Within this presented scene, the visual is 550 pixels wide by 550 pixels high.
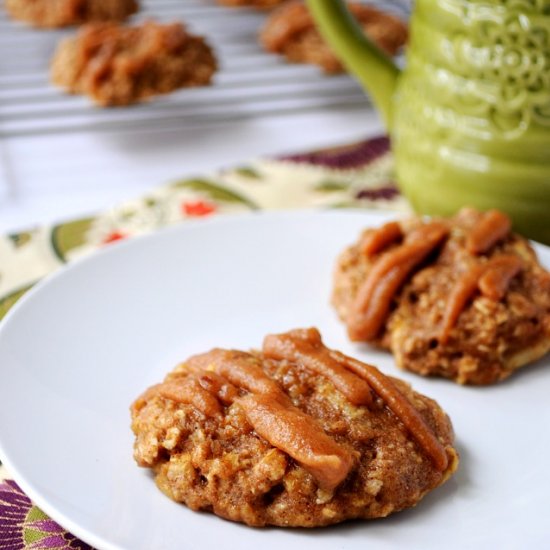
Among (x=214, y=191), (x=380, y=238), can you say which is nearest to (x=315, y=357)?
(x=380, y=238)

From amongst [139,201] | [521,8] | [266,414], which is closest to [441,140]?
[521,8]

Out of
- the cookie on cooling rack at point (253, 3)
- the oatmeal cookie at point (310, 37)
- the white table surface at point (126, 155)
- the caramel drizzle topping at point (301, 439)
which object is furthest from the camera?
the cookie on cooling rack at point (253, 3)

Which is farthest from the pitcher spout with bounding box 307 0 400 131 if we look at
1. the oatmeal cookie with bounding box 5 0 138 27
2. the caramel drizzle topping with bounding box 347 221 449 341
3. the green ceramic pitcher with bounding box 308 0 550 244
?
the oatmeal cookie with bounding box 5 0 138 27

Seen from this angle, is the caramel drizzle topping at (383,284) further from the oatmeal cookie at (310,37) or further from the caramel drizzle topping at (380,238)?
the oatmeal cookie at (310,37)

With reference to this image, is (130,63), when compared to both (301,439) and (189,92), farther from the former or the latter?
(301,439)

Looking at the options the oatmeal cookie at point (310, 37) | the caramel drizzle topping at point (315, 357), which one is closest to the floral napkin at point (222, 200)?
the oatmeal cookie at point (310, 37)

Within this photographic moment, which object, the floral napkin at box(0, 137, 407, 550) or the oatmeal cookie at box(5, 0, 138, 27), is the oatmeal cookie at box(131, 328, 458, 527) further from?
the oatmeal cookie at box(5, 0, 138, 27)

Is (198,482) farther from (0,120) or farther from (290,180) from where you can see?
(0,120)
